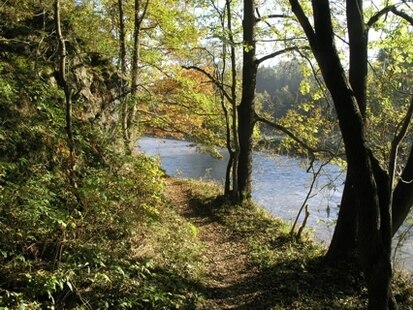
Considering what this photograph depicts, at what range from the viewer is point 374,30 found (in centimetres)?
895

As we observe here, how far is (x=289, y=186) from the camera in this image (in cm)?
2345

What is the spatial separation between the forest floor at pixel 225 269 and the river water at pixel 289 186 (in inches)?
96.4

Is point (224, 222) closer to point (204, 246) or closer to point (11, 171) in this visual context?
point (204, 246)

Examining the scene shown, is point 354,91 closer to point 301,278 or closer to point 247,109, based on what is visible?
point 301,278

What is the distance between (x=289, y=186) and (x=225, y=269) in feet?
52.2

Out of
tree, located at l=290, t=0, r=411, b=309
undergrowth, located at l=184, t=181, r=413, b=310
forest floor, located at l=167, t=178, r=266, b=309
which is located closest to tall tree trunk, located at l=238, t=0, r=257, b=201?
forest floor, located at l=167, t=178, r=266, b=309

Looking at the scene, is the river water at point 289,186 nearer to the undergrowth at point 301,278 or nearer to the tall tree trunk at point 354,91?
the undergrowth at point 301,278

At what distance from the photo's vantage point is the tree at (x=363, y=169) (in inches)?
203

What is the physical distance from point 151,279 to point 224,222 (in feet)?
20.2

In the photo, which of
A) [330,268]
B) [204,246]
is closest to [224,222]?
[204,246]

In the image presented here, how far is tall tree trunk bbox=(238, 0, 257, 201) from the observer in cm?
1337

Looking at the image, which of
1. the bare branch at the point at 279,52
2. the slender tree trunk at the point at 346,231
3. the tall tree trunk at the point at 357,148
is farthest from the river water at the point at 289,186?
the tall tree trunk at the point at 357,148

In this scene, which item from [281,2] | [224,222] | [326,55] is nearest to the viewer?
[326,55]

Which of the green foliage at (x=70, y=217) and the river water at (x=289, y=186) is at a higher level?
the green foliage at (x=70, y=217)
